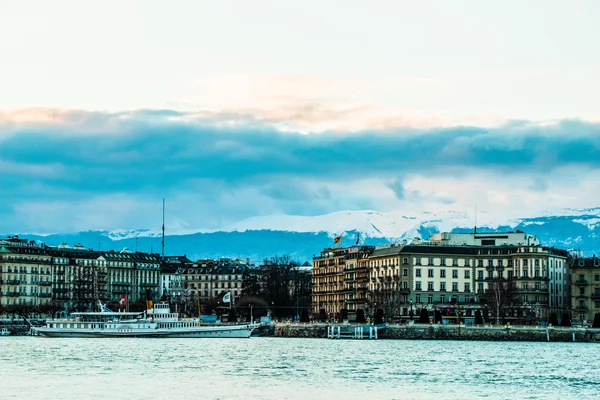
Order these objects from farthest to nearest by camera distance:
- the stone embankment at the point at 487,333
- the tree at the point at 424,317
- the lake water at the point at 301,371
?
the tree at the point at 424,317 → the stone embankment at the point at 487,333 → the lake water at the point at 301,371

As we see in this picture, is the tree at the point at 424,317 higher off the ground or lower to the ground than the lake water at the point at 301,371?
higher

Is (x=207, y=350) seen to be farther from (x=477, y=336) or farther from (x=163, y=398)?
(x=163, y=398)

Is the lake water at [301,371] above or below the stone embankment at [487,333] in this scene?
below

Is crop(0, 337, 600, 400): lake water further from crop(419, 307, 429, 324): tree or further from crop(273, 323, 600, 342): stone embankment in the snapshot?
crop(419, 307, 429, 324): tree

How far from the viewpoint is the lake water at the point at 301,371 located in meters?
94.2

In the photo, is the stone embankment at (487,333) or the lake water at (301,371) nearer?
the lake water at (301,371)

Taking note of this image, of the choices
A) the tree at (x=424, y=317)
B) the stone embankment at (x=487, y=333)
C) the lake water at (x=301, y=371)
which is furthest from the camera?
the tree at (x=424, y=317)

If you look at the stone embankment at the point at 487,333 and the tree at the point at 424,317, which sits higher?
the tree at the point at 424,317

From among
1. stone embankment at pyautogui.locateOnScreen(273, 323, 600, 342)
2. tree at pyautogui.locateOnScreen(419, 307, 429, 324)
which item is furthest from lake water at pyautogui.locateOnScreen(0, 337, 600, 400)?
tree at pyautogui.locateOnScreen(419, 307, 429, 324)

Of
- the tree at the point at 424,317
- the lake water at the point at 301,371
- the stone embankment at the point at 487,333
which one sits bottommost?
the lake water at the point at 301,371

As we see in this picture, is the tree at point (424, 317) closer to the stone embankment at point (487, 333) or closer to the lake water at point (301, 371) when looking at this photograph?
the stone embankment at point (487, 333)

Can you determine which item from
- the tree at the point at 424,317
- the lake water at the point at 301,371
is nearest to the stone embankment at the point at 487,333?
the tree at the point at 424,317

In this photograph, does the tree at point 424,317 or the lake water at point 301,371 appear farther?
the tree at point 424,317

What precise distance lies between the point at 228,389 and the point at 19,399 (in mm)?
14374
